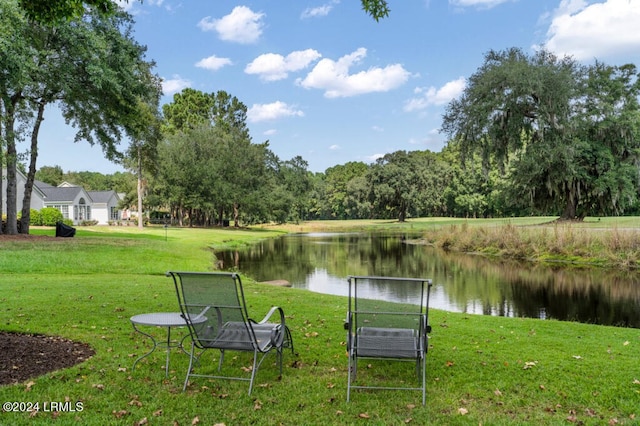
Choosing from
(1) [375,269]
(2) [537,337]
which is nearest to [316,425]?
(2) [537,337]

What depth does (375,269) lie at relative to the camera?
22.4 metres

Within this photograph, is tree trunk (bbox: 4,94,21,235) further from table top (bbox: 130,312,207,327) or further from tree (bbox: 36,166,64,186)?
tree (bbox: 36,166,64,186)

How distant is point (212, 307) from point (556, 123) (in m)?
33.7

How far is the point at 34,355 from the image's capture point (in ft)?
17.8

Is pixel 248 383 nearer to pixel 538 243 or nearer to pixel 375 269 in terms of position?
pixel 375 269

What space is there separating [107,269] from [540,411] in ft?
54.2

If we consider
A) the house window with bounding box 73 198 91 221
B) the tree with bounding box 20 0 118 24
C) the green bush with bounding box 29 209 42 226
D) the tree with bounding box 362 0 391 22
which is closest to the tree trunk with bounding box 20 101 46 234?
the tree with bounding box 20 0 118 24

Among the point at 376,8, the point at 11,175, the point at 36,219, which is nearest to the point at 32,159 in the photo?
the point at 11,175

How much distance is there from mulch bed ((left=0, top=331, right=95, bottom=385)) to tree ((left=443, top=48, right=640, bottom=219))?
3204 centimetres

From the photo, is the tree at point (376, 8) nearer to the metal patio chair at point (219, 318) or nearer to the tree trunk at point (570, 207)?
the metal patio chair at point (219, 318)

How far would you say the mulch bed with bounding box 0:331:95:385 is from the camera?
16.0 ft

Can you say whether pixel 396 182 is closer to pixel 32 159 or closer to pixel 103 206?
pixel 103 206

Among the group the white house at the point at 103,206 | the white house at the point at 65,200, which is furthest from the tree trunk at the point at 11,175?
the white house at the point at 103,206

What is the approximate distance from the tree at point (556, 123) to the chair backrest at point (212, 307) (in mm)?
31569
